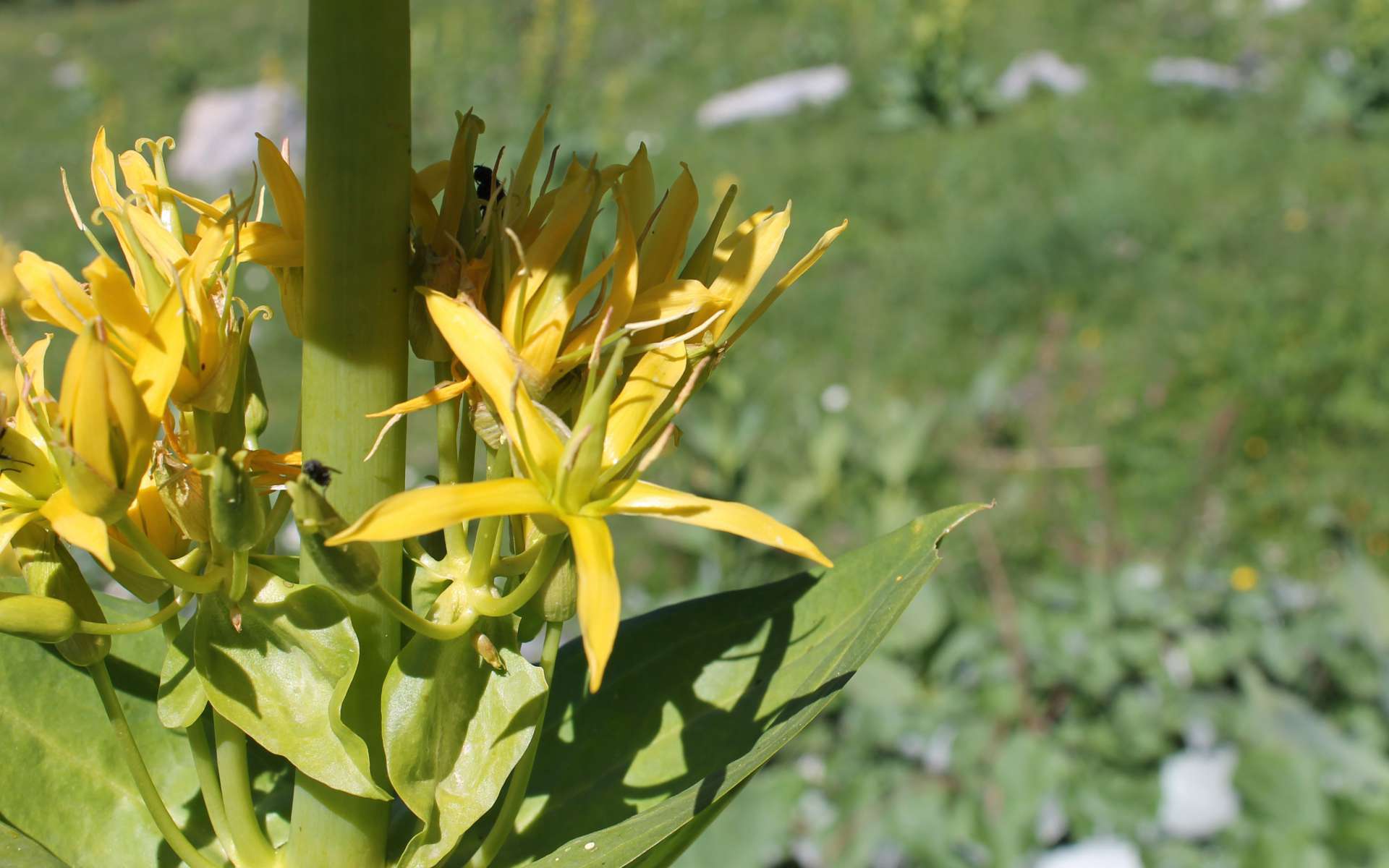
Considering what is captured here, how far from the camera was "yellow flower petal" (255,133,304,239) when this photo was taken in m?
0.73

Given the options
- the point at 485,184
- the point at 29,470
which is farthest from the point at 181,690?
the point at 485,184

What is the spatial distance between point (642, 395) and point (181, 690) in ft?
1.08

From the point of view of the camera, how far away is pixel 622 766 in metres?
0.92

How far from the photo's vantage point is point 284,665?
2.37 feet

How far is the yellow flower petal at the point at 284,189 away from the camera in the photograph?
73 cm

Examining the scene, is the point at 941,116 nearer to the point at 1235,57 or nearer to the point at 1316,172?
the point at 1235,57

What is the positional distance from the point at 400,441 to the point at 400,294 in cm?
9

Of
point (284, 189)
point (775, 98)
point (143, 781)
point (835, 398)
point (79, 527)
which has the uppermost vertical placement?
point (284, 189)

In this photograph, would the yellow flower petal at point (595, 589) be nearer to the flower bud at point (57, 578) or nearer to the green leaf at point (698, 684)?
the green leaf at point (698, 684)

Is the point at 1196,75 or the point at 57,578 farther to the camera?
the point at 1196,75

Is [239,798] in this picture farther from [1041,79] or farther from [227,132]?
[227,132]

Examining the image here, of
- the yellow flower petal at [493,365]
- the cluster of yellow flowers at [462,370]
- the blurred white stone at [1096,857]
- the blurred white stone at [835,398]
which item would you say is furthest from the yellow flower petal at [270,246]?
the blurred white stone at [835,398]

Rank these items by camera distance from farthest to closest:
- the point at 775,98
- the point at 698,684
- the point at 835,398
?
the point at 775,98, the point at 835,398, the point at 698,684

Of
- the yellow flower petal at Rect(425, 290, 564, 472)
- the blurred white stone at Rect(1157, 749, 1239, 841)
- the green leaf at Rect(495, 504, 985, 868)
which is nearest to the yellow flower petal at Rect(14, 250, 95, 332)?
the yellow flower petal at Rect(425, 290, 564, 472)
